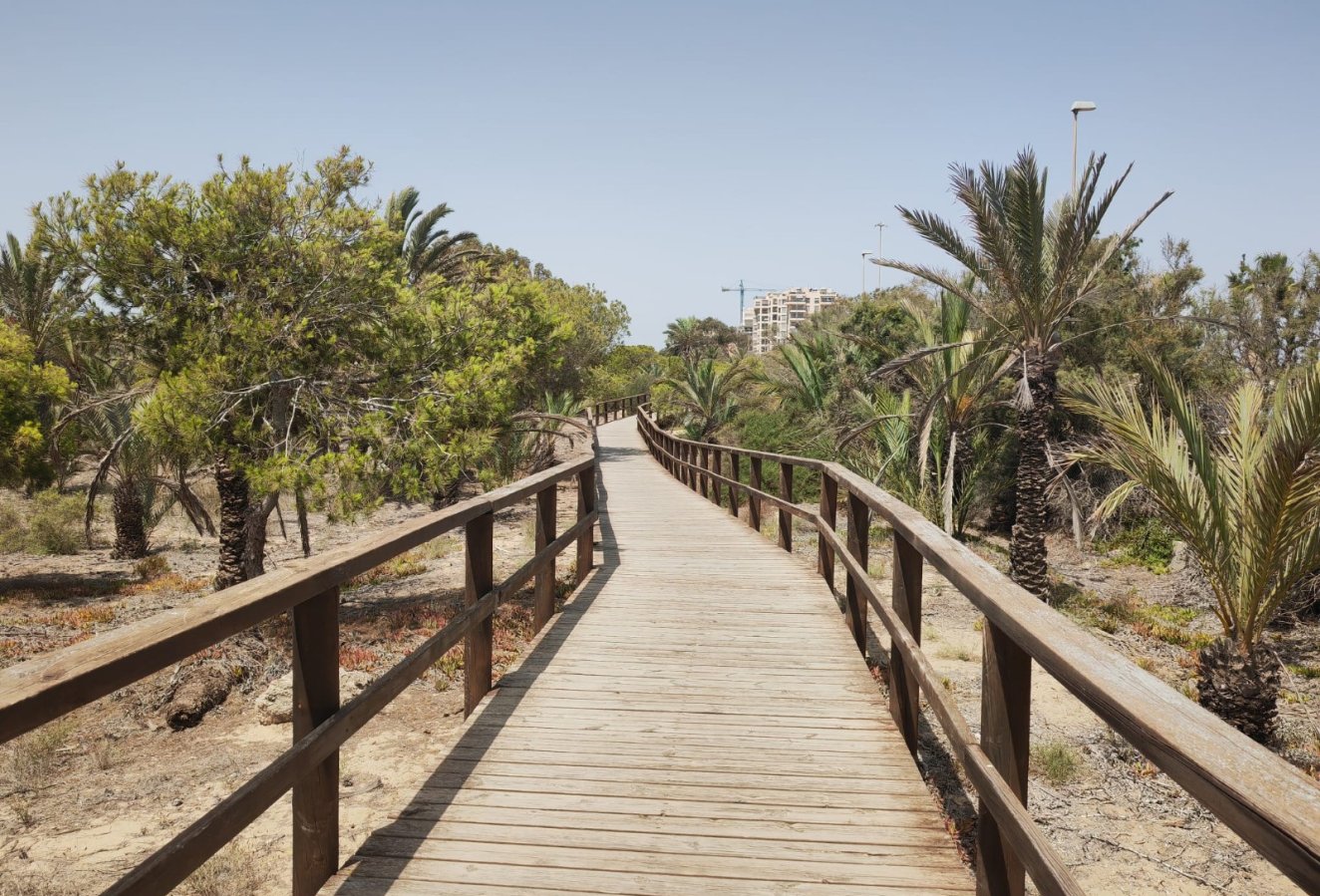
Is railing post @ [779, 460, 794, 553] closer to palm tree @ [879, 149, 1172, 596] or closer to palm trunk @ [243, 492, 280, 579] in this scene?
palm tree @ [879, 149, 1172, 596]

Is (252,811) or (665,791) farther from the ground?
(252,811)

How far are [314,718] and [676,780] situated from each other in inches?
64.9

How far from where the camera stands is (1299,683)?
11.1 m

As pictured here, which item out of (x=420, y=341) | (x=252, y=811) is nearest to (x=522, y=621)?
(x=420, y=341)

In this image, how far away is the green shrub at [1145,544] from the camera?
1773 cm

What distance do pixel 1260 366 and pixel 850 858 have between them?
27051 mm

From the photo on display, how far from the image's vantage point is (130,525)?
21891mm

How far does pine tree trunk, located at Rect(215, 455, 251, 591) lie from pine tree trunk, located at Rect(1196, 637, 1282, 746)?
1361cm

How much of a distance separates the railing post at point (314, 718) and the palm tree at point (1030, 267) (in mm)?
11950

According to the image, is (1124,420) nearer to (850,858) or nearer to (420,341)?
(850,858)

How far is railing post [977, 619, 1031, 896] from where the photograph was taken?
2527 millimetres

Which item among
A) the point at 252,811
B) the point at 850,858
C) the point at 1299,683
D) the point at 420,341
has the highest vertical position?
the point at 420,341

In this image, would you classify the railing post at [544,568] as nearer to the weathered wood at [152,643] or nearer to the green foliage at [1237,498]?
the weathered wood at [152,643]

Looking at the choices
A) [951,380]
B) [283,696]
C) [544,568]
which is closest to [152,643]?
[544,568]
